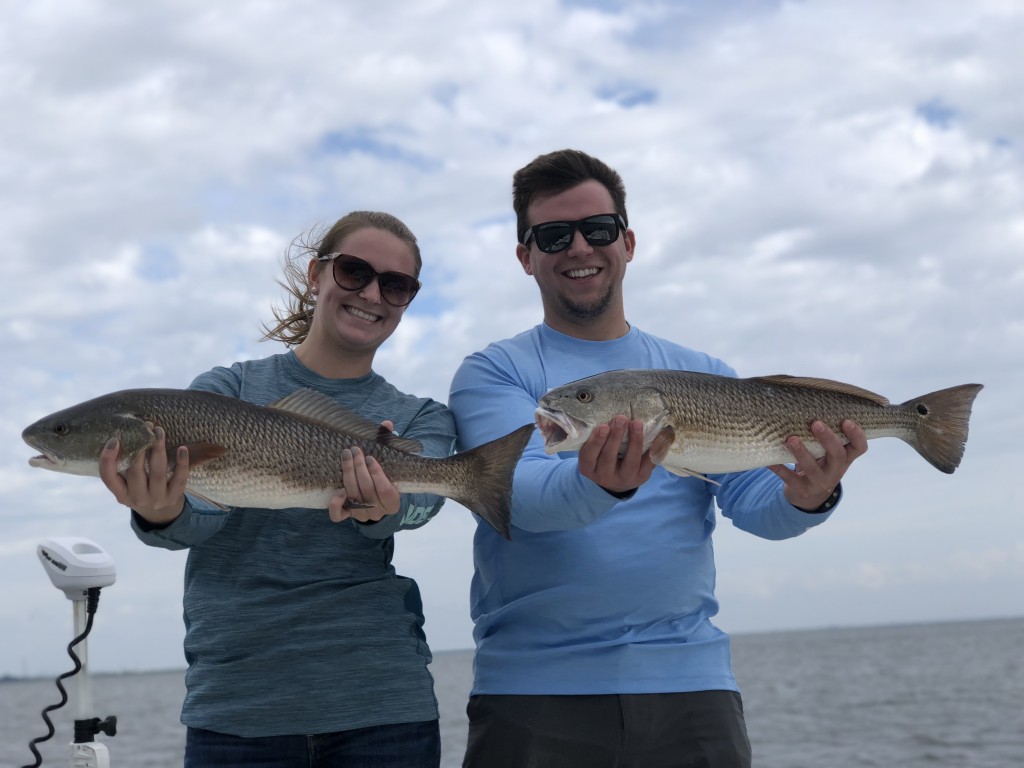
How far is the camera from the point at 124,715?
192 ft

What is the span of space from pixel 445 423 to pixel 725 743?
2.08m

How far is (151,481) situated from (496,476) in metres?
1.46

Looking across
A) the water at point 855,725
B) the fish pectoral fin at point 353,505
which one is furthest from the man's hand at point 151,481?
the water at point 855,725

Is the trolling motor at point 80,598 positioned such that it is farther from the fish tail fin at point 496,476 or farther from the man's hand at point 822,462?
the man's hand at point 822,462

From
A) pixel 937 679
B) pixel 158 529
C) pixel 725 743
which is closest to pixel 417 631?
pixel 158 529

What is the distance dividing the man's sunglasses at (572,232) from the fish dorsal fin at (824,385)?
1.18m

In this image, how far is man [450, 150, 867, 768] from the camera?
4688 millimetres

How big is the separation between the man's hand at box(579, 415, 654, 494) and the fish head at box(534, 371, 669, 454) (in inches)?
4.3

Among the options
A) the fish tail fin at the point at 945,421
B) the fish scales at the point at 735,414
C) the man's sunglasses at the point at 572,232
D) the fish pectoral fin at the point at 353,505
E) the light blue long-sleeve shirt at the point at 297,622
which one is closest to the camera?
the light blue long-sleeve shirt at the point at 297,622

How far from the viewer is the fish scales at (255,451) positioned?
438cm

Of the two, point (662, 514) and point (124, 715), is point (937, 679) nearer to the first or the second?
point (124, 715)

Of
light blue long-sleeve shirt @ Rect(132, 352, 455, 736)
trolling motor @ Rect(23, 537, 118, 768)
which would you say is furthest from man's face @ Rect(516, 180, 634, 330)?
trolling motor @ Rect(23, 537, 118, 768)

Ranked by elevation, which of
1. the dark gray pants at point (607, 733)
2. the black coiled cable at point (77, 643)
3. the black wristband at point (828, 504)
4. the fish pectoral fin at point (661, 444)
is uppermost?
the fish pectoral fin at point (661, 444)

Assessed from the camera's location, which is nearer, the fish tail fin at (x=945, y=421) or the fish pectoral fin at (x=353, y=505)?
the fish pectoral fin at (x=353, y=505)
